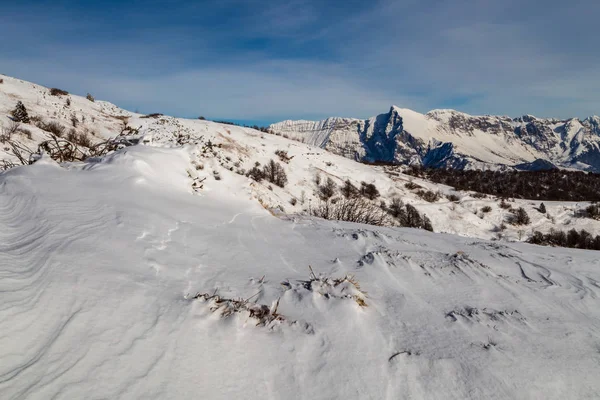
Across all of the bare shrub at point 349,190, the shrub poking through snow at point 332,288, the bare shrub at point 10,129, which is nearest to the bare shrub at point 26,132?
the bare shrub at point 10,129

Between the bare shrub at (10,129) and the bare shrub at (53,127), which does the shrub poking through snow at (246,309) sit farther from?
the bare shrub at (53,127)

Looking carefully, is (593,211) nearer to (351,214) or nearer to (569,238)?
(569,238)

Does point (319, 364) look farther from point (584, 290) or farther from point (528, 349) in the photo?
point (584, 290)

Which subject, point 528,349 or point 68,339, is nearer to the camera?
point 68,339

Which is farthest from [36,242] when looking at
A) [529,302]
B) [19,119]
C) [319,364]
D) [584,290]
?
[19,119]

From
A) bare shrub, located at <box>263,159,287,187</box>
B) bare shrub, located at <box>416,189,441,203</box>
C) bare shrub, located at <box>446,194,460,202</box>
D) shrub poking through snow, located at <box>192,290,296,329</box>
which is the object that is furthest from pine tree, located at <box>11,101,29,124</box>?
bare shrub, located at <box>446,194,460,202</box>

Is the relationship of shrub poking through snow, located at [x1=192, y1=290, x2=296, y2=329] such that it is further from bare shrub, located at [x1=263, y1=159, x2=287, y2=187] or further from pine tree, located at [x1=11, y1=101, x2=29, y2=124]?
bare shrub, located at [x1=263, y1=159, x2=287, y2=187]
